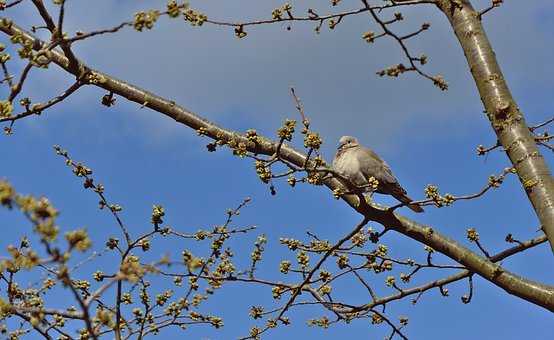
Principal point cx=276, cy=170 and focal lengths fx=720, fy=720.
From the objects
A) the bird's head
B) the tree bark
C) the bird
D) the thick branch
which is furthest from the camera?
the bird's head

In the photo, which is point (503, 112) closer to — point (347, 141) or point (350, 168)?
point (350, 168)

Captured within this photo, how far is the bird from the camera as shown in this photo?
6.63 meters

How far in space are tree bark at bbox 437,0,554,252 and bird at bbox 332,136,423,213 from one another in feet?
4.01

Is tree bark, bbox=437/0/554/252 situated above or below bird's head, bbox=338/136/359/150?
below

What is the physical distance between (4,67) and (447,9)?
3.65 m

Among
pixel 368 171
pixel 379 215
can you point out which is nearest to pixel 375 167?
pixel 368 171

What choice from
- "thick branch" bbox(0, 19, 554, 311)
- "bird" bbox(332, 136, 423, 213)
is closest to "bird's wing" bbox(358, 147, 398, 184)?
"bird" bbox(332, 136, 423, 213)

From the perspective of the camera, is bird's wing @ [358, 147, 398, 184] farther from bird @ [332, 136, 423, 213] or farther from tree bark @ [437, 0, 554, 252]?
tree bark @ [437, 0, 554, 252]

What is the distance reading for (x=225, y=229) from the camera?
612 centimetres

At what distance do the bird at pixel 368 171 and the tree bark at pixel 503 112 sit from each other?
1.22 metres

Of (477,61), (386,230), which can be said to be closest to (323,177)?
(386,230)

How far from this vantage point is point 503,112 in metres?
5.64

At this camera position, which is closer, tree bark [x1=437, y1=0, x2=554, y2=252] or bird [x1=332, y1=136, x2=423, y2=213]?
tree bark [x1=437, y1=0, x2=554, y2=252]

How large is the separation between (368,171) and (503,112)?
4.77 feet
